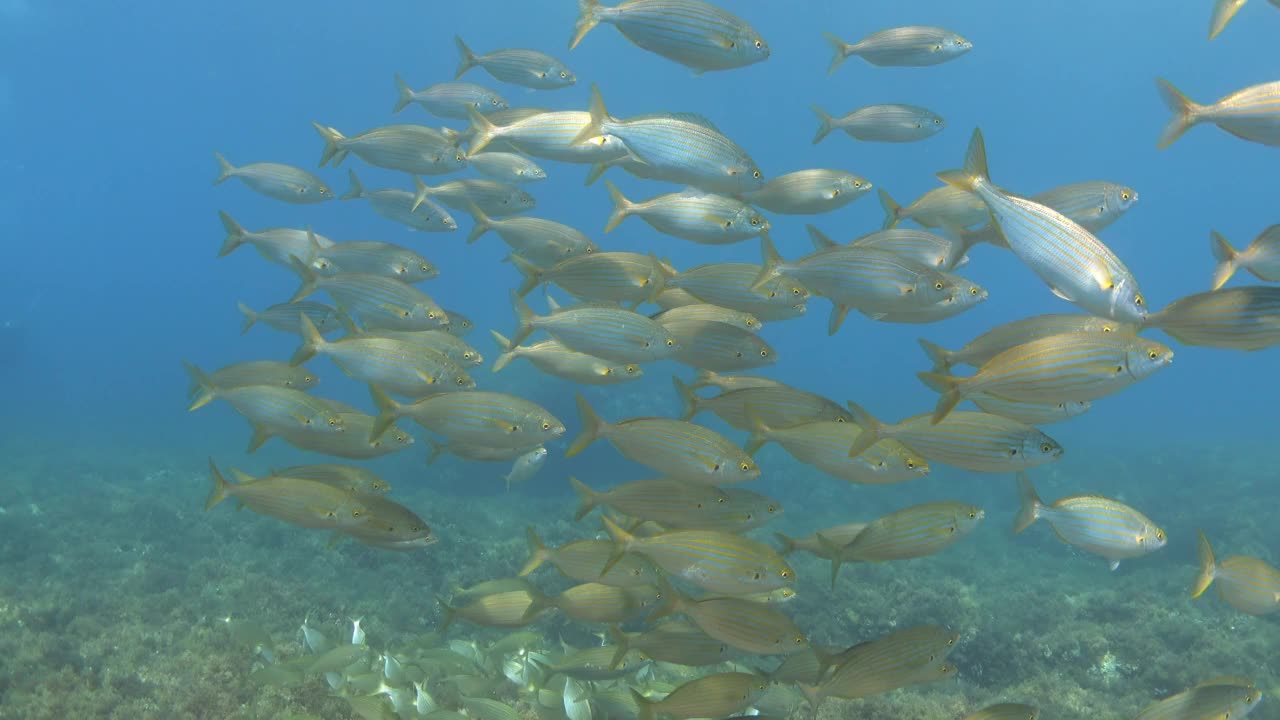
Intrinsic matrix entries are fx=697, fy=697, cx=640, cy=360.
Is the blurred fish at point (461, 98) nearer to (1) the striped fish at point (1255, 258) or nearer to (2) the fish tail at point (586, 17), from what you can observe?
(2) the fish tail at point (586, 17)

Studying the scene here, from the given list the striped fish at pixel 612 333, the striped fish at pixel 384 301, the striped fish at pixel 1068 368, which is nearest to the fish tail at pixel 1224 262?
the striped fish at pixel 1068 368

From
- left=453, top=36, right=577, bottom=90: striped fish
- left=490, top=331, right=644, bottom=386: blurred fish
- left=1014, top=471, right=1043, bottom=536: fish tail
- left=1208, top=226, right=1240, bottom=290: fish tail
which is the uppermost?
left=453, top=36, right=577, bottom=90: striped fish

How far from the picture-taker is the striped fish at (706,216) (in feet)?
14.4

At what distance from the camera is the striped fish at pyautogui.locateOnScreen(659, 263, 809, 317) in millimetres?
4320

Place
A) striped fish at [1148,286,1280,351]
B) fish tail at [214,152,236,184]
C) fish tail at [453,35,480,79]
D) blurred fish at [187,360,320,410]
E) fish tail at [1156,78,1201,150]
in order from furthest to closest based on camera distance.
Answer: fish tail at [214,152,236,184], fish tail at [453,35,480,79], blurred fish at [187,360,320,410], fish tail at [1156,78,1201,150], striped fish at [1148,286,1280,351]

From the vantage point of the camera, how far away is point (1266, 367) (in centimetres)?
15038

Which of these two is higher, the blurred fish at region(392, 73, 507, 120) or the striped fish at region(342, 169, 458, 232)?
the blurred fish at region(392, 73, 507, 120)

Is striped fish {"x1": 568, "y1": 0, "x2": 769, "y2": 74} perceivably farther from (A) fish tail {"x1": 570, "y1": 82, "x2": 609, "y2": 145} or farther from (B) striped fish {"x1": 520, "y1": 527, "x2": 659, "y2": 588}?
(B) striped fish {"x1": 520, "y1": 527, "x2": 659, "y2": 588}

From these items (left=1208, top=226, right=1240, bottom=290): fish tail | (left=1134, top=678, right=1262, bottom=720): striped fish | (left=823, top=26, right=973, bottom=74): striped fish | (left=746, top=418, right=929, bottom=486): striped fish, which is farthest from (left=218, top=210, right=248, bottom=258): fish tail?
(left=1134, top=678, right=1262, bottom=720): striped fish

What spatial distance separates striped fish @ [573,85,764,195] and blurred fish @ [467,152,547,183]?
217cm

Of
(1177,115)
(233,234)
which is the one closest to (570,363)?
(1177,115)

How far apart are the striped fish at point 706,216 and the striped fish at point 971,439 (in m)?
1.57

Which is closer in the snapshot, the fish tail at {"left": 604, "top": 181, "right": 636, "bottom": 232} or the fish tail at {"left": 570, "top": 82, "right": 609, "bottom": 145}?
the fish tail at {"left": 570, "top": 82, "right": 609, "bottom": 145}

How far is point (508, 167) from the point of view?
6402mm
